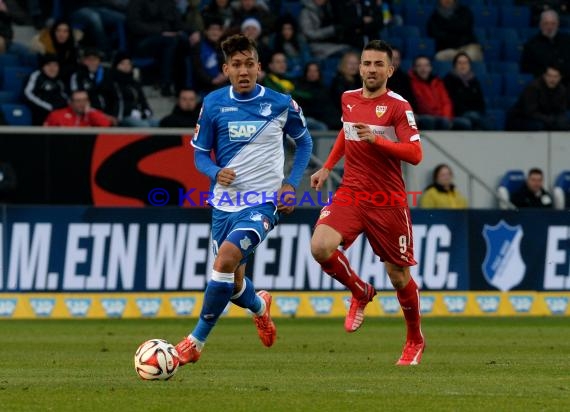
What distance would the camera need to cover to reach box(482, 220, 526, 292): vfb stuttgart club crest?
19.9 m

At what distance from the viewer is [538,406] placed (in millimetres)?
8703

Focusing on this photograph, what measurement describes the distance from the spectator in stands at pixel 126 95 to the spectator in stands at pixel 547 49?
734 centimetres

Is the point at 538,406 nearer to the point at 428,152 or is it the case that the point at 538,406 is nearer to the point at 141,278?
the point at 141,278

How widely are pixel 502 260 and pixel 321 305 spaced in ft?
8.36

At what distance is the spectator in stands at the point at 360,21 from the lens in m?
24.2

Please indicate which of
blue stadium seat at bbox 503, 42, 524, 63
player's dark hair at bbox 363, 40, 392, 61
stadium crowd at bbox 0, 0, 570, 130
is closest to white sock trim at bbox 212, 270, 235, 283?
player's dark hair at bbox 363, 40, 392, 61

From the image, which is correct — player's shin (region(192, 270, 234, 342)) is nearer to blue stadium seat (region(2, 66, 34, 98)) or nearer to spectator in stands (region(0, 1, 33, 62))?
blue stadium seat (region(2, 66, 34, 98))

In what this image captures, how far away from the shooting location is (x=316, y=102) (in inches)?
859

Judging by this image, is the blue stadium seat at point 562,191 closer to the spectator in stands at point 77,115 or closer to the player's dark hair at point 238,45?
the spectator in stands at point 77,115

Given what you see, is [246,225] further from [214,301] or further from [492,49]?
[492,49]

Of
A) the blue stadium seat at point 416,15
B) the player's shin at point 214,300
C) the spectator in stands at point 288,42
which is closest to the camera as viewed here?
the player's shin at point 214,300

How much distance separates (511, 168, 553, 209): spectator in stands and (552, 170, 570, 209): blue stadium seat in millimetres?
191

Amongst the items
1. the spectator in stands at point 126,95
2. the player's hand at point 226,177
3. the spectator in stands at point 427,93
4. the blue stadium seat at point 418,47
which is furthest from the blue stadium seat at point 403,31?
the player's hand at point 226,177

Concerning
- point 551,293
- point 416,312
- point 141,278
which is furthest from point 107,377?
point 551,293
